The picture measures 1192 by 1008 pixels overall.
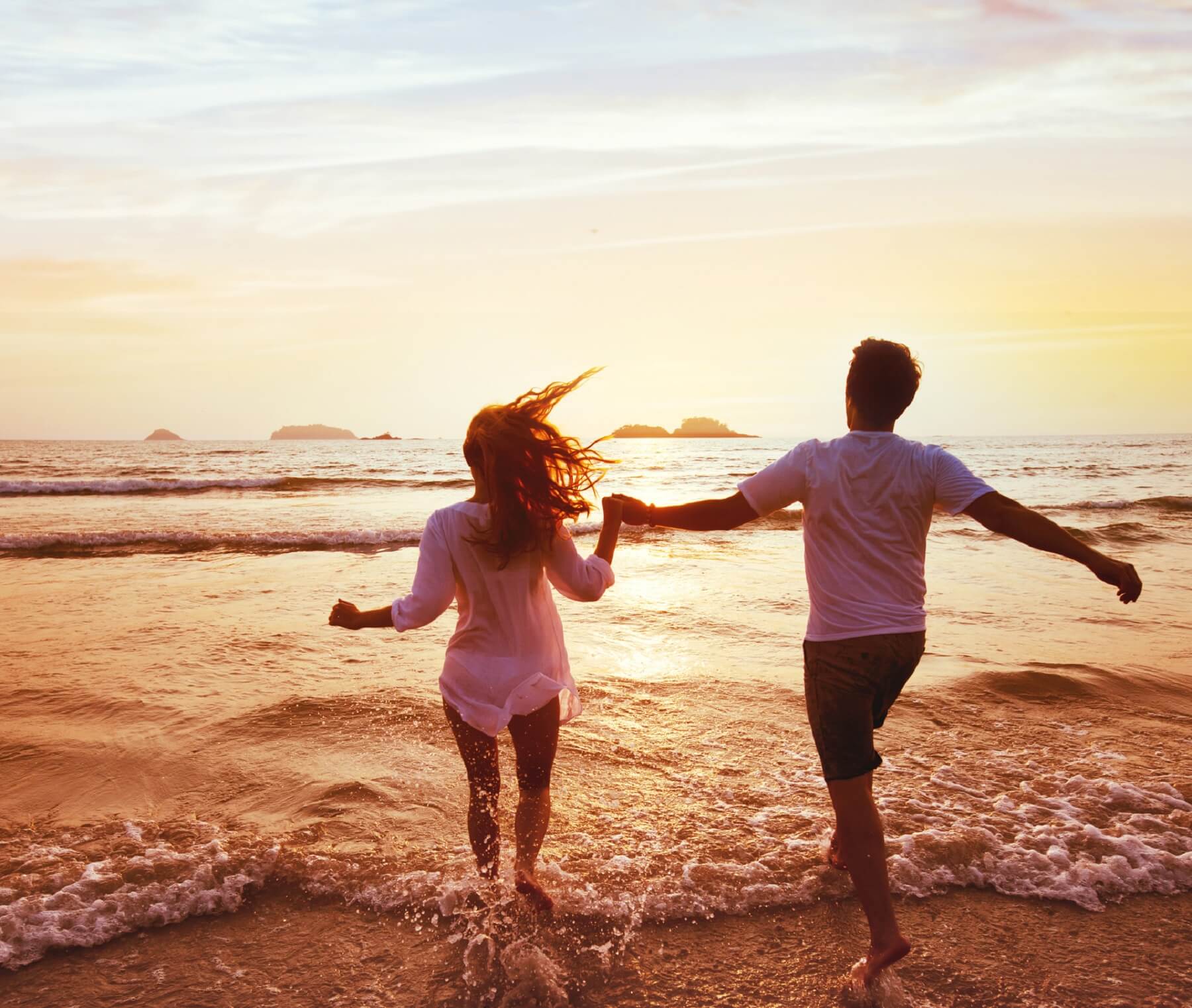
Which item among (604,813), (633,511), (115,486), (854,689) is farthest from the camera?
(115,486)

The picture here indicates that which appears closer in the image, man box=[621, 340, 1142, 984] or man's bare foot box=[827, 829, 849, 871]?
man box=[621, 340, 1142, 984]

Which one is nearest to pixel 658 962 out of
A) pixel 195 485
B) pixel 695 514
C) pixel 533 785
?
pixel 533 785

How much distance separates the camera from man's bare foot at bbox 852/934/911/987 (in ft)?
9.67

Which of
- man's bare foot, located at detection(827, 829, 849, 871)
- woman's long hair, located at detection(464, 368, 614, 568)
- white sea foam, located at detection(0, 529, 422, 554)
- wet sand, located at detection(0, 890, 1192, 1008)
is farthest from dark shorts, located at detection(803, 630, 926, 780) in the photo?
white sea foam, located at detection(0, 529, 422, 554)

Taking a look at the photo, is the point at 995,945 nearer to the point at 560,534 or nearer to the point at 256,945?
the point at 560,534

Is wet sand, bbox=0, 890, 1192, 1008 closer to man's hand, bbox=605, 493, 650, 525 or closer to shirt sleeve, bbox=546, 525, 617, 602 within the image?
shirt sleeve, bbox=546, 525, 617, 602

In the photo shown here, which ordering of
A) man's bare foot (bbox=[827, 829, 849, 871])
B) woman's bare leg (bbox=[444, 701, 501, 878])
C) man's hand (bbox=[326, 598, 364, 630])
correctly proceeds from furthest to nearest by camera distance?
man's bare foot (bbox=[827, 829, 849, 871])
woman's bare leg (bbox=[444, 701, 501, 878])
man's hand (bbox=[326, 598, 364, 630])

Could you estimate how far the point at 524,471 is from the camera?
3160 millimetres

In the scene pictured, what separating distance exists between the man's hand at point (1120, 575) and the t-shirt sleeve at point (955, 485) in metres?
0.43

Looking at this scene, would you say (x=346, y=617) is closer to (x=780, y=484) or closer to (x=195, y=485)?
(x=780, y=484)

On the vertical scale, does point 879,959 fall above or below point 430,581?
below

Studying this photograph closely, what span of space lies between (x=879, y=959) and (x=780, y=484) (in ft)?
5.35

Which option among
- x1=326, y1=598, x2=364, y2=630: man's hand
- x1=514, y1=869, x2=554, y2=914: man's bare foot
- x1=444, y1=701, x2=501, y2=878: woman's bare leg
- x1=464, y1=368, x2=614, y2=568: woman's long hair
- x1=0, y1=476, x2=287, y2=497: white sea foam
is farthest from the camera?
x1=0, y1=476, x2=287, y2=497: white sea foam

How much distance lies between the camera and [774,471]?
3137 mm
